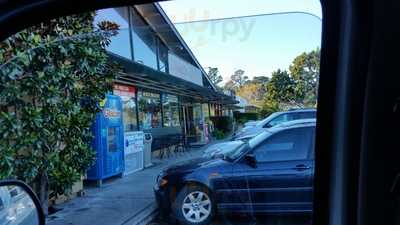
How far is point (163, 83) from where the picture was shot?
452 inches

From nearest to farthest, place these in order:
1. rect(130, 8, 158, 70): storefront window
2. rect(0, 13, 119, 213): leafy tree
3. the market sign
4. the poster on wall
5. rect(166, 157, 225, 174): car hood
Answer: rect(166, 157, 225, 174): car hood < rect(0, 13, 119, 213): leafy tree < rect(130, 8, 158, 70): storefront window < the market sign < the poster on wall

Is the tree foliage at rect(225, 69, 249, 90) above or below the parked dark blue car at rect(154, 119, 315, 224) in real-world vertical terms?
above

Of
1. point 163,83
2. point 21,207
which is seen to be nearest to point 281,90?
point 21,207

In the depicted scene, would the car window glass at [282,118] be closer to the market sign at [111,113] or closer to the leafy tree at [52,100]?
the leafy tree at [52,100]

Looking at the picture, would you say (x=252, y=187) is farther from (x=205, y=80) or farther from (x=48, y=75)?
(x=48, y=75)

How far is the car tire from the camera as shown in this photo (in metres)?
5.05

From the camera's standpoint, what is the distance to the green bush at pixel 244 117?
4.00 metres

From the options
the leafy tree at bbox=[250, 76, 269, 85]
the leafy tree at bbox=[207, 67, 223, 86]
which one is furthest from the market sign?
the leafy tree at bbox=[250, 76, 269, 85]

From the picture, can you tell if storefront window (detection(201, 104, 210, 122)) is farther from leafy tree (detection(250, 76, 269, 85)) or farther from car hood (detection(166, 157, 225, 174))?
leafy tree (detection(250, 76, 269, 85))

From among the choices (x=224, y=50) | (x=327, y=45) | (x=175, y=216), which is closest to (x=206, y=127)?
(x=175, y=216)

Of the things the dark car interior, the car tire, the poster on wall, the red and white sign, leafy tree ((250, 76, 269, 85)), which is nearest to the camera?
the dark car interior

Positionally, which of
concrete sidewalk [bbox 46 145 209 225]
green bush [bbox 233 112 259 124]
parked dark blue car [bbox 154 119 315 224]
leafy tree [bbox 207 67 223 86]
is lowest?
concrete sidewalk [bbox 46 145 209 225]

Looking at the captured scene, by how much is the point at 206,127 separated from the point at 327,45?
428 centimetres

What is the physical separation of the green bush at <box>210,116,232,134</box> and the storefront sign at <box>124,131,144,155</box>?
20.3ft
